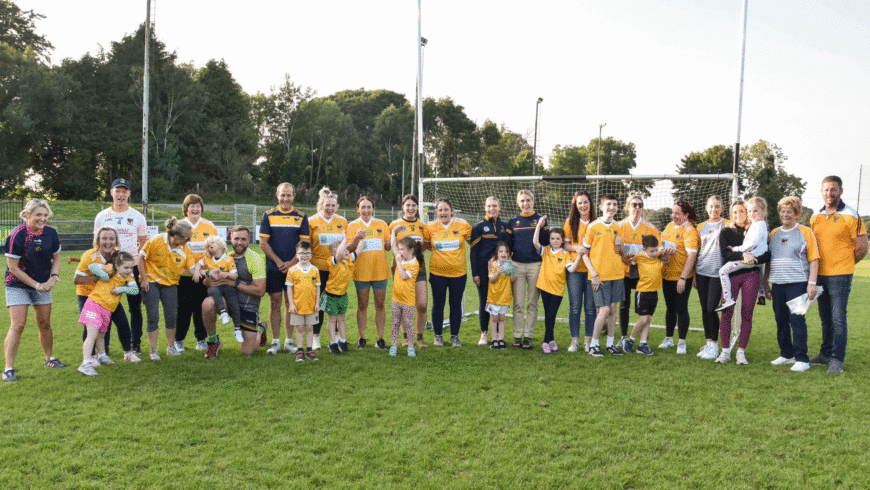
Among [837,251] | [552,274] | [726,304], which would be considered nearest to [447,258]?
[552,274]

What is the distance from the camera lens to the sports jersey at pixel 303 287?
205 inches

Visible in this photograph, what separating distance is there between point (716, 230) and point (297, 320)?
436 centimetres

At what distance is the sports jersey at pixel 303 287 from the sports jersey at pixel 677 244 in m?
3.74

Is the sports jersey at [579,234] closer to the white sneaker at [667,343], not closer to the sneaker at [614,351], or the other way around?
the sneaker at [614,351]

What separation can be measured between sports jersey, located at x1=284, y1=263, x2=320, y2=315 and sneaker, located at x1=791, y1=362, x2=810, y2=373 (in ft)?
15.3

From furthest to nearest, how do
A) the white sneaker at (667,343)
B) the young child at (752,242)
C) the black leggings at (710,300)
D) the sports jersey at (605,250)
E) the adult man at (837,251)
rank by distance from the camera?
1. the white sneaker at (667,343)
2. the sports jersey at (605,250)
3. the black leggings at (710,300)
4. the young child at (752,242)
5. the adult man at (837,251)

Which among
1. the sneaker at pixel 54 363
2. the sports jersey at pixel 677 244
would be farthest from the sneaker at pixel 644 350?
the sneaker at pixel 54 363

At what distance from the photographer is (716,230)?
5496mm

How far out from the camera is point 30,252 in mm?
4516

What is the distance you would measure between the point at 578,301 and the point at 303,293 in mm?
2903

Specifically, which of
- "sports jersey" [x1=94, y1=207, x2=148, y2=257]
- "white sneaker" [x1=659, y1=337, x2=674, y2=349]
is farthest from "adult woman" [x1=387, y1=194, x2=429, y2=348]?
"white sneaker" [x1=659, y1=337, x2=674, y2=349]

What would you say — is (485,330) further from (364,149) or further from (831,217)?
(364,149)

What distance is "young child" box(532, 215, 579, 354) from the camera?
228 inches

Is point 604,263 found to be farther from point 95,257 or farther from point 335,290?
point 95,257
